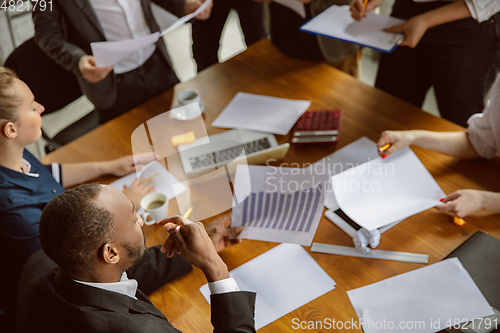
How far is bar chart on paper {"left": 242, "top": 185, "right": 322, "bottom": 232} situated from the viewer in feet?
3.50

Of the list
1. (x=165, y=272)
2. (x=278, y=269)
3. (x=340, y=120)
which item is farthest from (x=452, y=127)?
(x=165, y=272)

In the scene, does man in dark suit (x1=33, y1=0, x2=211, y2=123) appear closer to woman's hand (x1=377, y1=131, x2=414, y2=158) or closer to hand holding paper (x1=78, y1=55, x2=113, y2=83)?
hand holding paper (x1=78, y1=55, x2=113, y2=83)

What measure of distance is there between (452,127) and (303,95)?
55cm

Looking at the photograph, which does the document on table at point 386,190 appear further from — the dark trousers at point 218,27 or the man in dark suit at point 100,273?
the dark trousers at point 218,27

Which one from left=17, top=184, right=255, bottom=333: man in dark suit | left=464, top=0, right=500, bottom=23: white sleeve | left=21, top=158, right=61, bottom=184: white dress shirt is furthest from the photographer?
left=464, top=0, right=500, bottom=23: white sleeve

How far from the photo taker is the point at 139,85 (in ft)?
6.35

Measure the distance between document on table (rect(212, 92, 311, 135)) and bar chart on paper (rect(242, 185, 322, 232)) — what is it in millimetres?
439

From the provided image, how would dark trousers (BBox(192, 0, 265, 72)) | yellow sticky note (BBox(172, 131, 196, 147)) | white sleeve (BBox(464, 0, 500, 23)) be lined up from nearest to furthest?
yellow sticky note (BBox(172, 131, 196, 147)), white sleeve (BBox(464, 0, 500, 23)), dark trousers (BBox(192, 0, 265, 72))

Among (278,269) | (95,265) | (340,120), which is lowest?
(278,269)

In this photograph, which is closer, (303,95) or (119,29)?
(303,95)

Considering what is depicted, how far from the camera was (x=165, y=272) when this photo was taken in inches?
42.4

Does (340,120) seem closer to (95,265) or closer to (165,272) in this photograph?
(165,272)

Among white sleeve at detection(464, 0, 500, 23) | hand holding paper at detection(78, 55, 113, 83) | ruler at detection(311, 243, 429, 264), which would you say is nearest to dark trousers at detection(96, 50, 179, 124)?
hand holding paper at detection(78, 55, 113, 83)

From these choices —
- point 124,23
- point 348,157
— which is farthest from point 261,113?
point 124,23
